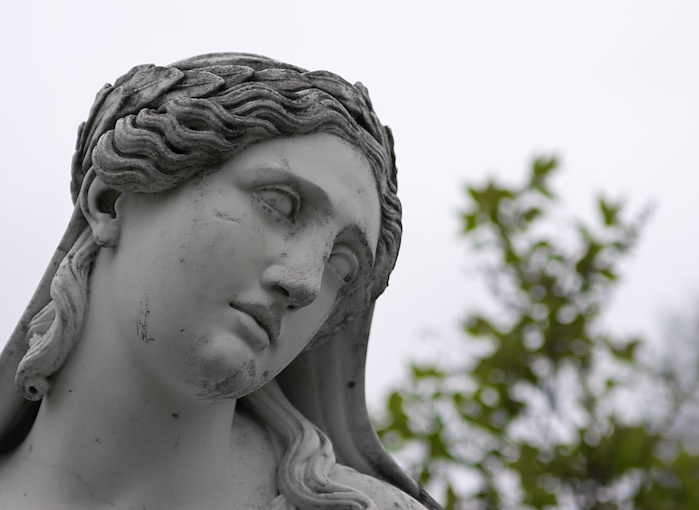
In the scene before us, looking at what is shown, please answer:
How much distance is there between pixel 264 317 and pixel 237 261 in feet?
0.52

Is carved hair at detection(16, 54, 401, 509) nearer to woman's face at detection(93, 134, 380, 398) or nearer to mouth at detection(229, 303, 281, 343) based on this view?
woman's face at detection(93, 134, 380, 398)

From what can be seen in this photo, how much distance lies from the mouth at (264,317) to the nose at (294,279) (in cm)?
5

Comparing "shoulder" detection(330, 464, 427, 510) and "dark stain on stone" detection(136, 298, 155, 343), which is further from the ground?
"dark stain on stone" detection(136, 298, 155, 343)

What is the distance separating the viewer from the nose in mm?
2582

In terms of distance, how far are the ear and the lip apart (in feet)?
1.52

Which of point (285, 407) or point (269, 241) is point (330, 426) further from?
point (269, 241)

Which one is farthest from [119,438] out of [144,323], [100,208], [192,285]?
[100,208]

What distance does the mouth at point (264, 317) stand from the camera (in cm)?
256

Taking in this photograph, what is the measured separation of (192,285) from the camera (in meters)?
2.54

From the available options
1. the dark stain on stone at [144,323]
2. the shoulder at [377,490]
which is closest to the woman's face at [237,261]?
the dark stain on stone at [144,323]

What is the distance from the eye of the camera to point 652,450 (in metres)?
4.23

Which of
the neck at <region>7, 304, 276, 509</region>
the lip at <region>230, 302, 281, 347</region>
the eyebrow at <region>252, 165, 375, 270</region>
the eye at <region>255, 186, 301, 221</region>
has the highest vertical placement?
the eyebrow at <region>252, 165, 375, 270</region>

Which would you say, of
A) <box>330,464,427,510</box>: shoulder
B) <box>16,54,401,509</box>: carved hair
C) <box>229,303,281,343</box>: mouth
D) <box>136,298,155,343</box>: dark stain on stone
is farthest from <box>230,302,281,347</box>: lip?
<box>330,464,427,510</box>: shoulder

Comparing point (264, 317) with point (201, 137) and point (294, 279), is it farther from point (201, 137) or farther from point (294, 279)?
point (201, 137)
